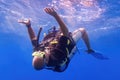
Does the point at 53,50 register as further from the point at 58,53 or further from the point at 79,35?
the point at 79,35

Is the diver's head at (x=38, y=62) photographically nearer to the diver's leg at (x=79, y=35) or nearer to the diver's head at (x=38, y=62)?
the diver's head at (x=38, y=62)

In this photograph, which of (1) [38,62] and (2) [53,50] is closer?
(1) [38,62]

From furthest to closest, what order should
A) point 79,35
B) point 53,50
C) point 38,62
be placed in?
point 79,35 < point 53,50 < point 38,62

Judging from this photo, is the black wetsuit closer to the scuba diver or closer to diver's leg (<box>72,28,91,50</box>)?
the scuba diver

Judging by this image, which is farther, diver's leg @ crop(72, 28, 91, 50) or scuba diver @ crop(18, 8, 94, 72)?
diver's leg @ crop(72, 28, 91, 50)

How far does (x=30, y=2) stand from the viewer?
21.5 meters

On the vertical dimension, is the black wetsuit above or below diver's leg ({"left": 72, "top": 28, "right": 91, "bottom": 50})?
above

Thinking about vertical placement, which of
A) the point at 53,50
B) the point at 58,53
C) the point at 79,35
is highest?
the point at 53,50

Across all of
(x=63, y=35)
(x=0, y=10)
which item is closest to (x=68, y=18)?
(x=0, y=10)

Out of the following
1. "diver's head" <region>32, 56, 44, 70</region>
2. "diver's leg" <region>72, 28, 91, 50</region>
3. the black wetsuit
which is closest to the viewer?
"diver's head" <region>32, 56, 44, 70</region>

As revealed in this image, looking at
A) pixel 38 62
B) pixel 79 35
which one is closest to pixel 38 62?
pixel 38 62

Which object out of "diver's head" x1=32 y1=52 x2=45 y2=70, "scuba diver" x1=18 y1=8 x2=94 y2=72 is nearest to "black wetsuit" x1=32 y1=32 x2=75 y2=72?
"scuba diver" x1=18 y1=8 x2=94 y2=72

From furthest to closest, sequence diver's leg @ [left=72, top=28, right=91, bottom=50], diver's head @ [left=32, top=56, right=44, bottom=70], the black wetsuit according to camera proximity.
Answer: diver's leg @ [left=72, top=28, right=91, bottom=50]
the black wetsuit
diver's head @ [left=32, top=56, right=44, bottom=70]

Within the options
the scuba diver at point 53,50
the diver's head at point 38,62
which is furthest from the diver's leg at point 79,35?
the diver's head at point 38,62
